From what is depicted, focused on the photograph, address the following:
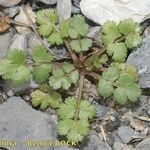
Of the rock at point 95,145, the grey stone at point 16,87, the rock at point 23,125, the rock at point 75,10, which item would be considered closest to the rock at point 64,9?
the rock at point 75,10

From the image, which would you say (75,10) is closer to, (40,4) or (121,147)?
(40,4)

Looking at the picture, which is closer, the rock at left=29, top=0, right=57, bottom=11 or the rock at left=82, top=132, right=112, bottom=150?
the rock at left=82, top=132, right=112, bottom=150

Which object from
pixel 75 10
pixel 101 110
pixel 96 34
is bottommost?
pixel 101 110

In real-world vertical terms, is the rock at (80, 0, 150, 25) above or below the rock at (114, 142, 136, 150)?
above

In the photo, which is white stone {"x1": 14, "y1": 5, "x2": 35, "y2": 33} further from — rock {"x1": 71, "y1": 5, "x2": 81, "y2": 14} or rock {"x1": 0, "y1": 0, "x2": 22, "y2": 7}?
rock {"x1": 71, "y1": 5, "x2": 81, "y2": 14}

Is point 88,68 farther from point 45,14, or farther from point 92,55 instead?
point 45,14

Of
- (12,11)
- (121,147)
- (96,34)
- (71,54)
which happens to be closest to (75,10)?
(96,34)

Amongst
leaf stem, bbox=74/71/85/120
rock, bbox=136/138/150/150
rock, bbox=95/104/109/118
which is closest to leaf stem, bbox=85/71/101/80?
leaf stem, bbox=74/71/85/120
